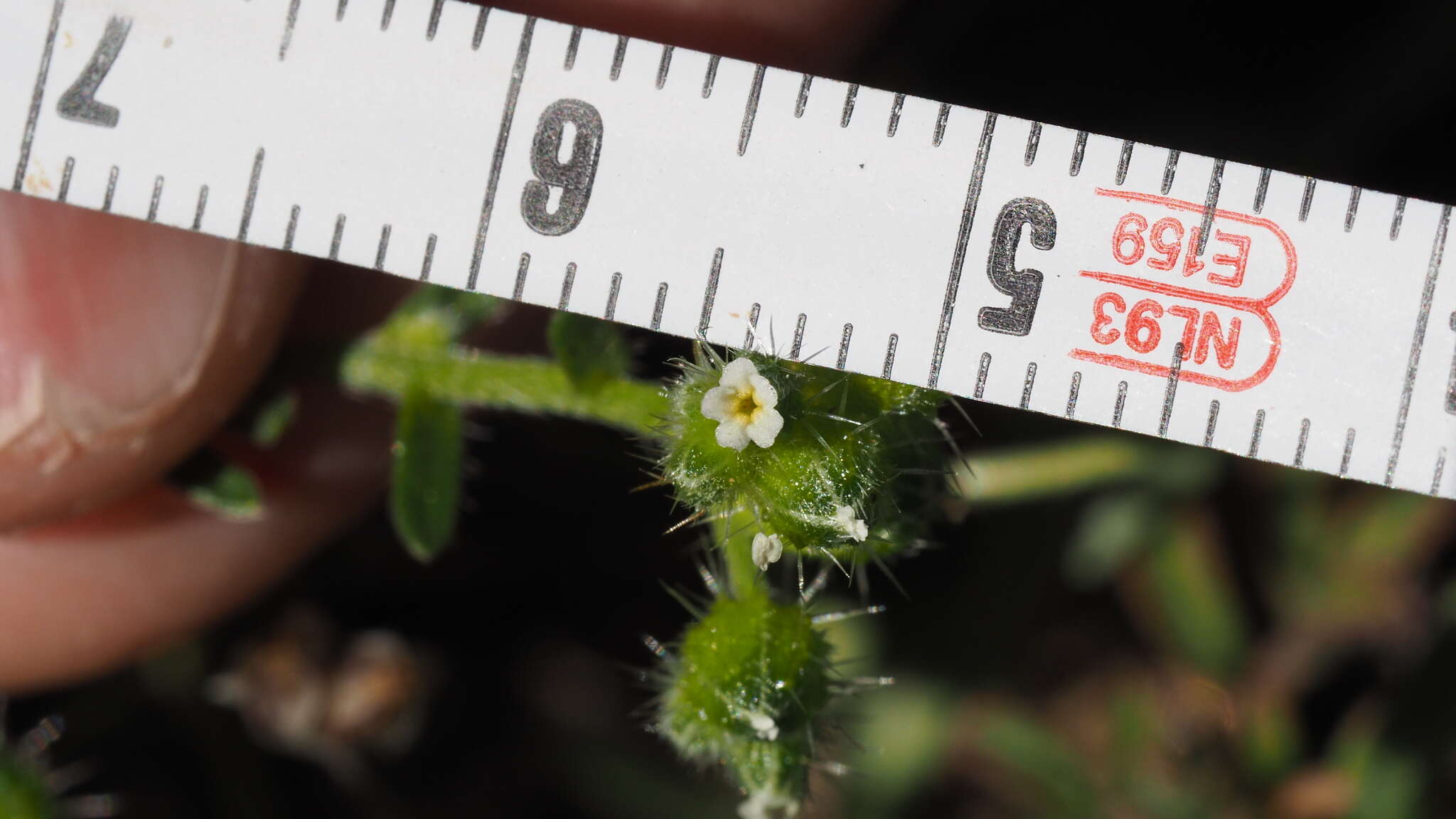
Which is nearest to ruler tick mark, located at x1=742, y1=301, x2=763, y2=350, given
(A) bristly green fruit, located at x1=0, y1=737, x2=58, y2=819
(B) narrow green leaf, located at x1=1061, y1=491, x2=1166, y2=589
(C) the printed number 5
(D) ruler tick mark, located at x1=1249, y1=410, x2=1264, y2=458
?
(D) ruler tick mark, located at x1=1249, y1=410, x2=1264, y2=458

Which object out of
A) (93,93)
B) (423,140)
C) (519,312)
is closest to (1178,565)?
(519,312)

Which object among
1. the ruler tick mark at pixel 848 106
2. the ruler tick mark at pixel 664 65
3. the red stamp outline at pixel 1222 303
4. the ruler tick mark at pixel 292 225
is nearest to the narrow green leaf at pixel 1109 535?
the red stamp outline at pixel 1222 303

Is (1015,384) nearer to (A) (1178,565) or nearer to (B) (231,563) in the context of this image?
(A) (1178,565)

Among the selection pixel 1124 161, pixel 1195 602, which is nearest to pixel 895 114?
pixel 1124 161

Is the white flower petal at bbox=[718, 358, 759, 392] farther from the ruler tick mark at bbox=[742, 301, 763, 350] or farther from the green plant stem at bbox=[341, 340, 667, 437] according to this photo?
the green plant stem at bbox=[341, 340, 667, 437]

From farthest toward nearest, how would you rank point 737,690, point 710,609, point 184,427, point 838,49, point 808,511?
point 838,49 → point 184,427 → point 710,609 → point 737,690 → point 808,511

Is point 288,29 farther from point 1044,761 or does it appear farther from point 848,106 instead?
point 1044,761

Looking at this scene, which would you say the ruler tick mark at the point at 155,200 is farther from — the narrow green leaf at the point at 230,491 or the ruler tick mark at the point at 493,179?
the narrow green leaf at the point at 230,491
